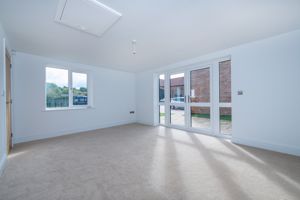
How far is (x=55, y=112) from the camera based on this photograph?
4.08 m

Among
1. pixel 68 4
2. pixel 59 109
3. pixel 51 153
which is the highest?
pixel 68 4

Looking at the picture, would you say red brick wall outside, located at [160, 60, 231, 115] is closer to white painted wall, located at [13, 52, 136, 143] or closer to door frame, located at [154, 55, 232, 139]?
door frame, located at [154, 55, 232, 139]

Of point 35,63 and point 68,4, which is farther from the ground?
point 68,4

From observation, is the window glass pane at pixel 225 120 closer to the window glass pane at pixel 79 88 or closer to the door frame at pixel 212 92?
the door frame at pixel 212 92

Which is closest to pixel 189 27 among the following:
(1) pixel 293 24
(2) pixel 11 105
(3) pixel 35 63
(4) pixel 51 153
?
(1) pixel 293 24

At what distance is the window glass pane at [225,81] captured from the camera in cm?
363

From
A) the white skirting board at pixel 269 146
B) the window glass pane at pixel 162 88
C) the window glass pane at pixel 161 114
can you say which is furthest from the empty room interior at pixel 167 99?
the window glass pane at pixel 161 114

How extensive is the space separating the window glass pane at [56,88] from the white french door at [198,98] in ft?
10.8

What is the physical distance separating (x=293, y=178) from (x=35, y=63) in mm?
5711

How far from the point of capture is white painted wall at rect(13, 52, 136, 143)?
11.6ft

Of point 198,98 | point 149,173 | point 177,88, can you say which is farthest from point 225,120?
point 149,173

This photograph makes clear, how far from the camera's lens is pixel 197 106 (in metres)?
4.32

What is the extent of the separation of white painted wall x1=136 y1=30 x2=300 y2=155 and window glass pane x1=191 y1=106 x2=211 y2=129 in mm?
826

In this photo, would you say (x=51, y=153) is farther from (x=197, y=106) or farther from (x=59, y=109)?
(x=197, y=106)
